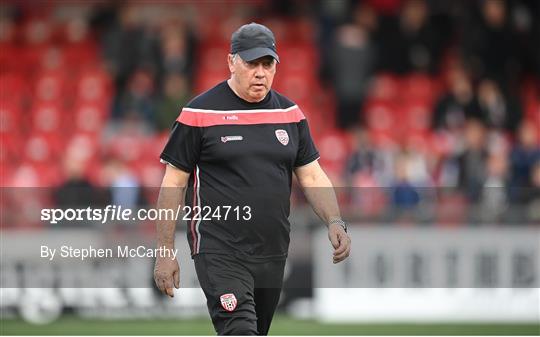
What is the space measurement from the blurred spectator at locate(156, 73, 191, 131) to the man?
30.9 feet

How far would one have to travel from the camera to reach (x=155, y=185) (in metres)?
14.7

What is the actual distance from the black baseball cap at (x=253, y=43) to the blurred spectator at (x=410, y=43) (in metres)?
10.6

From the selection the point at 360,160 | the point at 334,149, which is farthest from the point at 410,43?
the point at 360,160

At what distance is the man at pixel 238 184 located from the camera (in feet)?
23.3

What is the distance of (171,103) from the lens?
16719 mm

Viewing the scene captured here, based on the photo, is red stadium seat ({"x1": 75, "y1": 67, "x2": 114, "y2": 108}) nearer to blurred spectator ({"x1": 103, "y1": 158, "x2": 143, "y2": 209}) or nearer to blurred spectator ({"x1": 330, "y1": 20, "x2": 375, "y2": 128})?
blurred spectator ({"x1": 103, "y1": 158, "x2": 143, "y2": 209})

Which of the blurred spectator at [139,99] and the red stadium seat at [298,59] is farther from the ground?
the red stadium seat at [298,59]

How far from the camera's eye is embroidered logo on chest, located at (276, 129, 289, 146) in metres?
7.26

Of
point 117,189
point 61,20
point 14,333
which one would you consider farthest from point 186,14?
point 14,333

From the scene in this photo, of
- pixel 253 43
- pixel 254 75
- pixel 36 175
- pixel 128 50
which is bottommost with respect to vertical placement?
pixel 36 175

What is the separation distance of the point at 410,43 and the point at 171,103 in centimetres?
357

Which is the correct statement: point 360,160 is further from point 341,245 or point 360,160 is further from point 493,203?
point 341,245

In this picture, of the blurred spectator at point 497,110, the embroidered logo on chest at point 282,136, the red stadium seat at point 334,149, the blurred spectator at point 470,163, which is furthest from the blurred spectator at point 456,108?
the embroidered logo on chest at point 282,136

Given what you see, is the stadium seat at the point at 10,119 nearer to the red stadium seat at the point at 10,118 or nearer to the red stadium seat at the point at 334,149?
the red stadium seat at the point at 10,118
